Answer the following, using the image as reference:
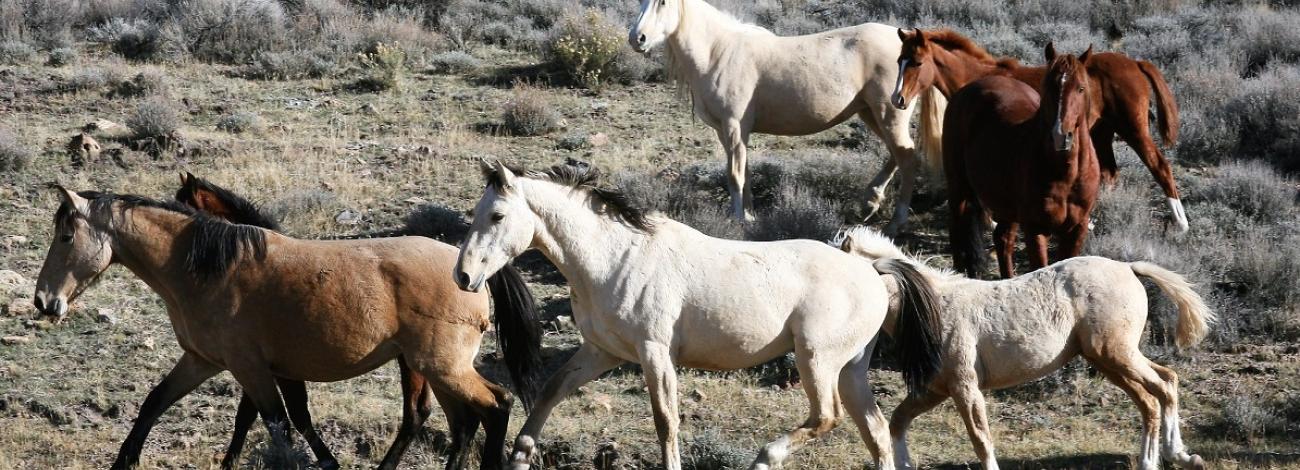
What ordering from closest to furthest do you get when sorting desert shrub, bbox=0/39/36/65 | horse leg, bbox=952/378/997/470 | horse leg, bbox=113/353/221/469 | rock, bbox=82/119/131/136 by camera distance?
horse leg, bbox=952/378/997/470 < horse leg, bbox=113/353/221/469 < rock, bbox=82/119/131/136 < desert shrub, bbox=0/39/36/65

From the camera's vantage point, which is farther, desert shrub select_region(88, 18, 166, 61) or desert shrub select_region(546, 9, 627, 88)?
desert shrub select_region(88, 18, 166, 61)

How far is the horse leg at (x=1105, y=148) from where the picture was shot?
11124mm

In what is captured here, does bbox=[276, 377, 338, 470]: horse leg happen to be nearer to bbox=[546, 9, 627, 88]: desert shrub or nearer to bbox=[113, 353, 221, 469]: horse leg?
bbox=[113, 353, 221, 469]: horse leg

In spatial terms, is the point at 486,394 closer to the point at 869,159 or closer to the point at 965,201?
the point at 965,201

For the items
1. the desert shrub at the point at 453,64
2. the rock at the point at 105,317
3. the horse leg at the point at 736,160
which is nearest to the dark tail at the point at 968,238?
the horse leg at the point at 736,160

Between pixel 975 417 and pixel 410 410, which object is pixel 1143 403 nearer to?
pixel 975 417

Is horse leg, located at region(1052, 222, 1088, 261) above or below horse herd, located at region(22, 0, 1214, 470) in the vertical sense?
below

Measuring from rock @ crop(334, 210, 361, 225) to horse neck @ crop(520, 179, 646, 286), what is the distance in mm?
6314

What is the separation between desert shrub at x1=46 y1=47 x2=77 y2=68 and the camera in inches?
686

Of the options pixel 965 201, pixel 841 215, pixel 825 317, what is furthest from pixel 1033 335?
pixel 841 215

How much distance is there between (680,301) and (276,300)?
225 cm

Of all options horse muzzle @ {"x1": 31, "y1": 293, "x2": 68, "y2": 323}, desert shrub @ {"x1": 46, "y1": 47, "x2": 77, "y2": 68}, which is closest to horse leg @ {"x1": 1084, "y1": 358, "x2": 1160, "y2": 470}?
horse muzzle @ {"x1": 31, "y1": 293, "x2": 68, "y2": 323}

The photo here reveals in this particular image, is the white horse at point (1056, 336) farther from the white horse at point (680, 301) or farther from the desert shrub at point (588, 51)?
the desert shrub at point (588, 51)

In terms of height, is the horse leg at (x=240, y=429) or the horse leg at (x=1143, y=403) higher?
the horse leg at (x=1143, y=403)
